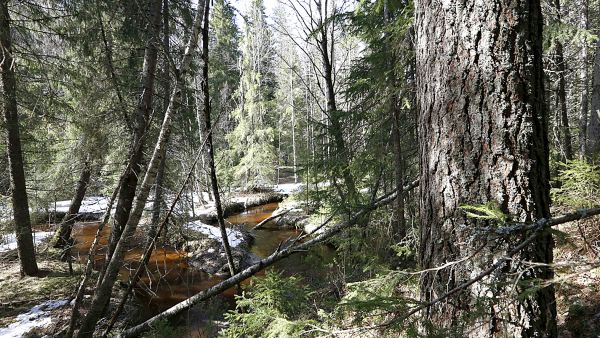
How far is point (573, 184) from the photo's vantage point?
162 inches

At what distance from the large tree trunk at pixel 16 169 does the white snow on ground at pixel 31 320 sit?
1681 mm

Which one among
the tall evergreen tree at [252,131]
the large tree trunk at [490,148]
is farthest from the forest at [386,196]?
the tall evergreen tree at [252,131]

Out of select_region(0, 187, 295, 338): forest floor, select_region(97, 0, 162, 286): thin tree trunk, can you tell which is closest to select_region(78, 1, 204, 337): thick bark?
select_region(97, 0, 162, 286): thin tree trunk

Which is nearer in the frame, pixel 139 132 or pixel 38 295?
pixel 139 132

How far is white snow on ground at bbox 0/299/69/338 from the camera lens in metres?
5.64

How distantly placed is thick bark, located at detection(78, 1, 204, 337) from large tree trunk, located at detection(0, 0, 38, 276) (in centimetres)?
510

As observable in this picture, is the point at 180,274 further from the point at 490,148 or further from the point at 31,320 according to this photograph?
the point at 31,320

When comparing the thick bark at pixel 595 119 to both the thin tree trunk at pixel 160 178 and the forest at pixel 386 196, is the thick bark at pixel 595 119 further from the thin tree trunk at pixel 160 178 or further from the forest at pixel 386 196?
the thin tree trunk at pixel 160 178

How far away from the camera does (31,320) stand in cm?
605

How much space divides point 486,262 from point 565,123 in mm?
10385

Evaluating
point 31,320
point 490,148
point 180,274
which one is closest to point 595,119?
point 490,148

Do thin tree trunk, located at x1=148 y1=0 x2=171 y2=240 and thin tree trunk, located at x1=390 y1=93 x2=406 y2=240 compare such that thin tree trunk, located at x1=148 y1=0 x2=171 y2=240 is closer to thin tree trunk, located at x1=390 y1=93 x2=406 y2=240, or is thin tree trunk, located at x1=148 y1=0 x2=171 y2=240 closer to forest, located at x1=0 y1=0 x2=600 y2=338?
forest, located at x1=0 y1=0 x2=600 y2=338

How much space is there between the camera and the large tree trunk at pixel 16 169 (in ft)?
22.7

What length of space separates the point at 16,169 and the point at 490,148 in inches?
372
